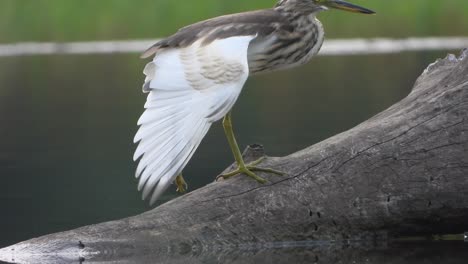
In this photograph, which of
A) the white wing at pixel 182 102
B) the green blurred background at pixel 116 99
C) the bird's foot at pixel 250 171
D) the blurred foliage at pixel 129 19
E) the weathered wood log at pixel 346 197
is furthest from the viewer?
the blurred foliage at pixel 129 19

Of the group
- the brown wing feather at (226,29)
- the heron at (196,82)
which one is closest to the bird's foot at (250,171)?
the heron at (196,82)

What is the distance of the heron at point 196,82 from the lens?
6.32m

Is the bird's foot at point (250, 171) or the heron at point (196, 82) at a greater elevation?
the heron at point (196, 82)

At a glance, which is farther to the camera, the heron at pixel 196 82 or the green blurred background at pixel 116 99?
the green blurred background at pixel 116 99

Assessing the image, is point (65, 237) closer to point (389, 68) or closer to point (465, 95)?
point (465, 95)

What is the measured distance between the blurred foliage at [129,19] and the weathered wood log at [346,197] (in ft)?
54.3

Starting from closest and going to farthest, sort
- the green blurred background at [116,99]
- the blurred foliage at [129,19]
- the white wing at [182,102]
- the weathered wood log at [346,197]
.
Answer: the white wing at [182,102] → the weathered wood log at [346,197] → the green blurred background at [116,99] → the blurred foliage at [129,19]

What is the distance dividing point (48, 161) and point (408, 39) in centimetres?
1312

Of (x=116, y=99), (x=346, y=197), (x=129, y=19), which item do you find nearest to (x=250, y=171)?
(x=346, y=197)

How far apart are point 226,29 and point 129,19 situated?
1786 cm

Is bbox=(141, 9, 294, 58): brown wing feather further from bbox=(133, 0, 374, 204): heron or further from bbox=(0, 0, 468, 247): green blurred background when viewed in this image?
bbox=(0, 0, 468, 247): green blurred background

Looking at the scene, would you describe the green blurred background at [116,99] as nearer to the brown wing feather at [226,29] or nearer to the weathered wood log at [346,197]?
the weathered wood log at [346,197]

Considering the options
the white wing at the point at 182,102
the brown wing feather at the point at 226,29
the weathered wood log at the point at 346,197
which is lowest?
the weathered wood log at the point at 346,197

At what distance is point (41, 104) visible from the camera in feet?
53.6
